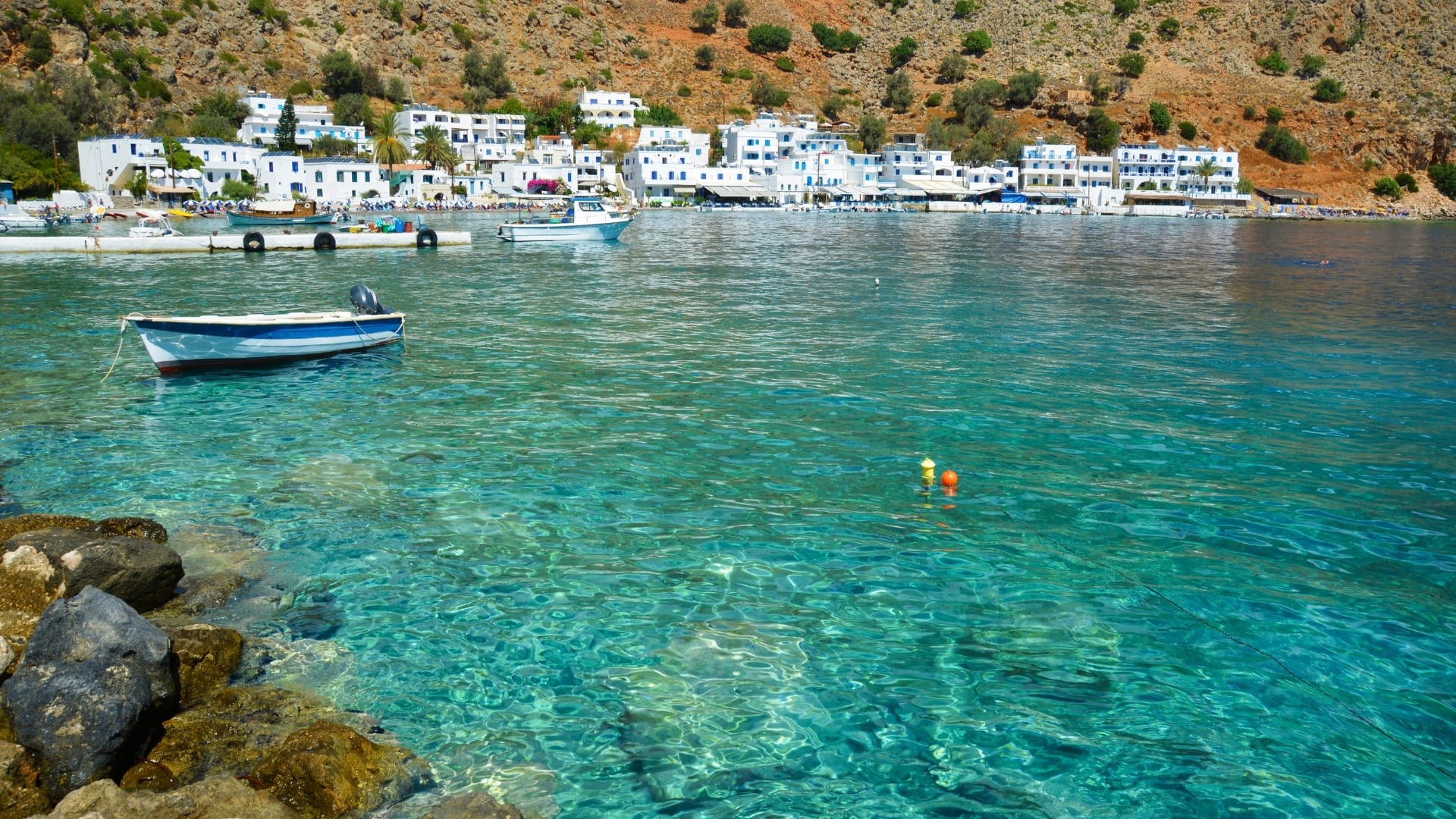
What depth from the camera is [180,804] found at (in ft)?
19.8

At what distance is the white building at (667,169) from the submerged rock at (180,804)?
388 feet

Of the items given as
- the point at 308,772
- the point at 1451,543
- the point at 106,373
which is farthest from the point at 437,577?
the point at 106,373

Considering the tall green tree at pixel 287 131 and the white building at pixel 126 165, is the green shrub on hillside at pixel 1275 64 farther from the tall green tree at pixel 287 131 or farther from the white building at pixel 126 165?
the white building at pixel 126 165

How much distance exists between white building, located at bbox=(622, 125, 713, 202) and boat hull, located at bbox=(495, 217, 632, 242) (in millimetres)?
63100

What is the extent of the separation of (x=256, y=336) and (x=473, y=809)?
17124 mm

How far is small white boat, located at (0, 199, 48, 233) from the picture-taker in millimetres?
60400

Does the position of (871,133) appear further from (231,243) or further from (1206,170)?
(231,243)

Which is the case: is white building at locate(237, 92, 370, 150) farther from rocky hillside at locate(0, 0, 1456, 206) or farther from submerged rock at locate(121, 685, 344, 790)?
submerged rock at locate(121, 685, 344, 790)

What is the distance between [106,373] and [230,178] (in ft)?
297

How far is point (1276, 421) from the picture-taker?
1711 centimetres

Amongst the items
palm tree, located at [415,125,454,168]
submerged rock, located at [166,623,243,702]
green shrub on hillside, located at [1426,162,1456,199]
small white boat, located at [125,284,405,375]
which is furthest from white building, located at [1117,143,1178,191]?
submerged rock, located at [166,623,243,702]

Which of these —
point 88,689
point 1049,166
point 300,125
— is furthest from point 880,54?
point 88,689

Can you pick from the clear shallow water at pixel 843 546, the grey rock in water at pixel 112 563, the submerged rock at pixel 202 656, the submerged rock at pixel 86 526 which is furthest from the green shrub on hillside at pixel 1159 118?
the submerged rock at pixel 202 656

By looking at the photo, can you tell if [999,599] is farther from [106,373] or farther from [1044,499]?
[106,373]
